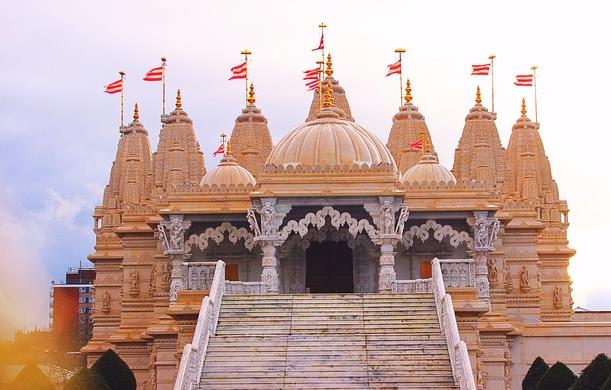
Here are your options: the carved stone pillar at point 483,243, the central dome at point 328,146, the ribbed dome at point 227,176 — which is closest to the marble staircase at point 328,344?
the carved stone pillar at point 483,243

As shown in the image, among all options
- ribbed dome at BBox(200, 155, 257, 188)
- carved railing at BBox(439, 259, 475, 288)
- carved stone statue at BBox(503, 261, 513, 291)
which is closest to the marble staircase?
carved railing at BBox(439, 259, 475, 288)

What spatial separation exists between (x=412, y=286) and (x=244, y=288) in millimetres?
4308

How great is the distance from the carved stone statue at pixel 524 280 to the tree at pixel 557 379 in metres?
11.6

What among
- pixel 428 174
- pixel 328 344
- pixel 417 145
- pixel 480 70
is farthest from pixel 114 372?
pixel 480 70

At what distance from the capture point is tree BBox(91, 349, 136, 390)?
36.5m

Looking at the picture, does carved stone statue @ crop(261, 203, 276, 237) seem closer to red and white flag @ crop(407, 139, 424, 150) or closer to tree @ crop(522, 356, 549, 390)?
tree @ crop(522, 356, 549, 390)

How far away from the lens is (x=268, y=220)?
124 feet

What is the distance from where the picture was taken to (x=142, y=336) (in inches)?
1818

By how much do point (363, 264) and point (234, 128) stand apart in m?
16.8

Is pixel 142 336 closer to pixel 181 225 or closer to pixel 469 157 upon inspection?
pixel 181 225

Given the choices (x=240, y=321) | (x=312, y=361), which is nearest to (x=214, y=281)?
(x=240, y=321)

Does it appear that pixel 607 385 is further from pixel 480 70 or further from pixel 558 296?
pixel 480 70

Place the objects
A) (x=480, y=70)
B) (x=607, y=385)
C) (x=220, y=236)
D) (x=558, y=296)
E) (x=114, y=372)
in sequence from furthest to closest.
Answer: (x=480, y=70) < (x=558, y=296) < (x=220, y=236) < (x=114, y=372) < (x=607, y=385)

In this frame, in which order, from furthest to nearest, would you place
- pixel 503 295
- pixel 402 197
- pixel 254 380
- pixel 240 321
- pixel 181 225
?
1. pixel 503 295
2. pixel 181 225
3. pixel 402 197
4. pixel 240 321
5. pixel 254 380
